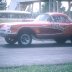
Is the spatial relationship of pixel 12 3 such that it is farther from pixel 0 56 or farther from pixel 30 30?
pixel 0 56

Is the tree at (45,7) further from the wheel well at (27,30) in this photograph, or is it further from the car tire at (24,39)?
the car tire at (24,39)

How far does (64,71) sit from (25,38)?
773 centimetres

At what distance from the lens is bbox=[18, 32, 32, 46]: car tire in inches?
656

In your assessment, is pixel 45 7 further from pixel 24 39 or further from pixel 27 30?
pixel 24 39

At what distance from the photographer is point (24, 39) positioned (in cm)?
1673

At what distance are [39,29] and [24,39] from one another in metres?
0.96

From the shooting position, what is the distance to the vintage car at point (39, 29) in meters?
16.4

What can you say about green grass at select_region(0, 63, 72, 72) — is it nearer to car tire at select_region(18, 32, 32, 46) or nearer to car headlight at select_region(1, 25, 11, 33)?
car headlight at select_region(1, 25, 11, 33)

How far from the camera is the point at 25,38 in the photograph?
16734mm

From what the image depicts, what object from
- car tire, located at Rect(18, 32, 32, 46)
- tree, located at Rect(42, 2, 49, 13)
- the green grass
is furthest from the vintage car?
tree, located at Rect(42, 2, 49, 13)

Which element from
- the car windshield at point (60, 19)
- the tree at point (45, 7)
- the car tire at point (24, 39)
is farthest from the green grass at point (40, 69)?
the tree at point (45, 7)

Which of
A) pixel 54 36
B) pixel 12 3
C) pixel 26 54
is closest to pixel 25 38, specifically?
pixel 54 36

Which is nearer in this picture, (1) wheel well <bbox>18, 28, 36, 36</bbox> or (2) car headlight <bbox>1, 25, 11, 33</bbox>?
(2) car headlight <bbox>1, 25, 11, 33</bbox>

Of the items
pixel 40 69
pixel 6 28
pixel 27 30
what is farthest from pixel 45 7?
pixel 40 69
